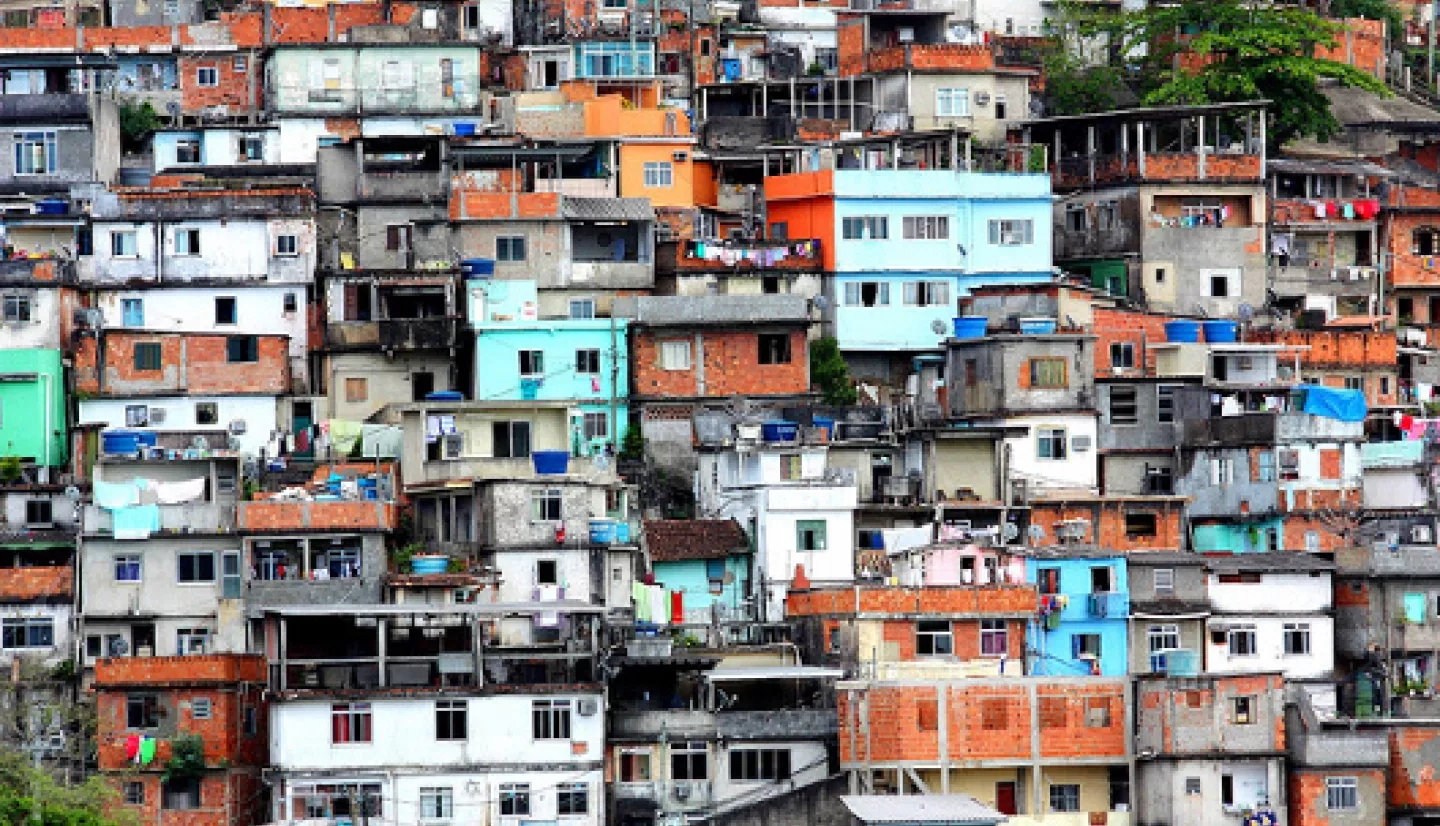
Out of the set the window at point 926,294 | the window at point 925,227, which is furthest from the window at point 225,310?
the window at point 925,227

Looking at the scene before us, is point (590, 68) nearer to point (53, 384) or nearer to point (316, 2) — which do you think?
point (316, 2)

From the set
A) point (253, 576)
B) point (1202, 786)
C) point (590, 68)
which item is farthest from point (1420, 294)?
point (253, 576)

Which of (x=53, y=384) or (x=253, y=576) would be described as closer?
(x=253, y=576)

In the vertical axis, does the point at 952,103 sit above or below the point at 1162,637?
above

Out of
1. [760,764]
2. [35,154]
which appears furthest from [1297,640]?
Result: [35,154]

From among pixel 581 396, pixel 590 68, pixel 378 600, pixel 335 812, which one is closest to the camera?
pixel 335 812

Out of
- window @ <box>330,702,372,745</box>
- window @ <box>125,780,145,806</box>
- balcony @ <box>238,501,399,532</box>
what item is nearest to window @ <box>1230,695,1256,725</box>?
window @ <box>330,702,372,745</box>

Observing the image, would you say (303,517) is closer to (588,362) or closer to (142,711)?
(142,711)
